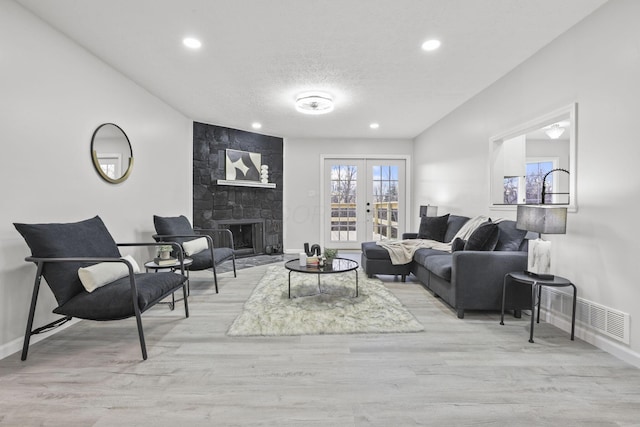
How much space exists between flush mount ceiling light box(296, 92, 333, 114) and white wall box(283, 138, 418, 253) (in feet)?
7.96

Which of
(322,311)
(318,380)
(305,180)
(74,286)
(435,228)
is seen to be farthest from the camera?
(305,180)

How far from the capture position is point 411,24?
2512mm

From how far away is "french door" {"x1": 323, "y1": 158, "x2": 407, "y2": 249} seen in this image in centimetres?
685

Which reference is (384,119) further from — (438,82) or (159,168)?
(159,168)

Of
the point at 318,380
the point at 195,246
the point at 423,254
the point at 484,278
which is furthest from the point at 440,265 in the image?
the point at 195,246

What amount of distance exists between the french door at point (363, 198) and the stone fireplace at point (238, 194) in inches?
44.4

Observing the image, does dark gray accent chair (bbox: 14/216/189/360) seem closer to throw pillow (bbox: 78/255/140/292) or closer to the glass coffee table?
throw pillow (bbox: 78/255/140/292)

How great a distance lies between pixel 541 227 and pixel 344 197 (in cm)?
462

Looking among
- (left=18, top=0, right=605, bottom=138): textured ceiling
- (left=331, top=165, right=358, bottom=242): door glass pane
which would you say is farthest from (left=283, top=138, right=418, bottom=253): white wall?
(left=18, top=0, right=605, bottom=138): textured ceiling

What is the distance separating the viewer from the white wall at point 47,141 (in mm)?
2197

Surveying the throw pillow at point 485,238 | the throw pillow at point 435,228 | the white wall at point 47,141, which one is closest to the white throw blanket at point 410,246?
the throw pillow at point 435,228

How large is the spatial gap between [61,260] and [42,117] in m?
1.25

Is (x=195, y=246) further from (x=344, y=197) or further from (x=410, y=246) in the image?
(x=344, y=197)

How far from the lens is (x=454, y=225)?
4418 millimetres
